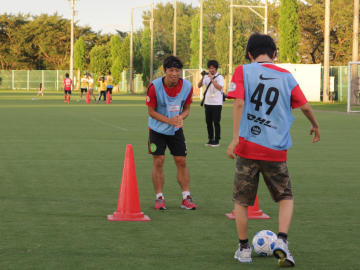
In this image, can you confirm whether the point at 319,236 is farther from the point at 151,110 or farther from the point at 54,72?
the point at 54,72

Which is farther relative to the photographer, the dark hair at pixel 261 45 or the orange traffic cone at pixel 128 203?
the orange traffic cone at pixel 128 203

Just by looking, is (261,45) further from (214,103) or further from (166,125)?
(214,103)

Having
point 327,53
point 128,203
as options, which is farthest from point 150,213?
point 327,53

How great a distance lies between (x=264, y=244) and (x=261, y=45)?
5.60 feet

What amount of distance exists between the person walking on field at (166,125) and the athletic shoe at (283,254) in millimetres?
2698

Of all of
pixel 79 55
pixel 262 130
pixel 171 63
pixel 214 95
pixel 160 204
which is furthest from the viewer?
pixel 79 55

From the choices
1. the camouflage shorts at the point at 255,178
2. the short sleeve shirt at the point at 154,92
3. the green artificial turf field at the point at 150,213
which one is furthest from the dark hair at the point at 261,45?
the short sleeve shirt at the point at 154,92

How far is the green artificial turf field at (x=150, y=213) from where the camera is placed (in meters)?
6.01

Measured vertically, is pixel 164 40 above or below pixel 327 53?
above

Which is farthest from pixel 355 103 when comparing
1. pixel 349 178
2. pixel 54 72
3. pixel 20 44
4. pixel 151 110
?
pixel 20 44

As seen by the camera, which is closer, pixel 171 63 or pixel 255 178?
pixel 255 178

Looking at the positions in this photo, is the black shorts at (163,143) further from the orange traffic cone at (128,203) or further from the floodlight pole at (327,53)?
the floodlight pole at (327,53)

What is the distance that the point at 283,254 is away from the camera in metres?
5.67

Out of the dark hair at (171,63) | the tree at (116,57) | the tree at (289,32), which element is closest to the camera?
the dark hair at (171,63)
